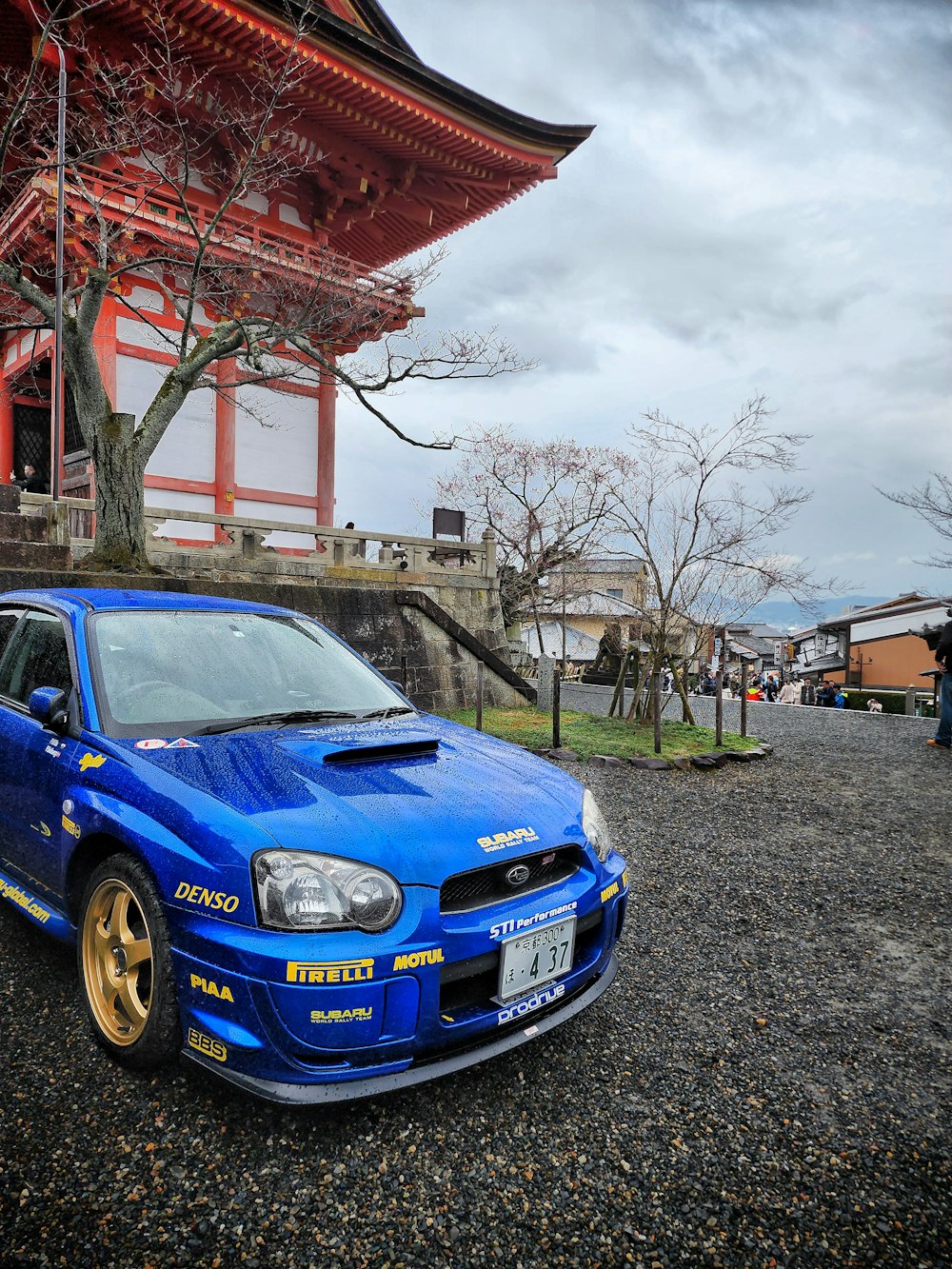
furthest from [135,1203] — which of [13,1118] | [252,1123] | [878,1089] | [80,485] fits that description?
[80,485]

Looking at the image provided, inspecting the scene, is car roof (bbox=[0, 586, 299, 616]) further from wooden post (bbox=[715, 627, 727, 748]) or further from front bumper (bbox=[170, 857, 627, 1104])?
wooden post (bbox=[715, 627, 727, 748])

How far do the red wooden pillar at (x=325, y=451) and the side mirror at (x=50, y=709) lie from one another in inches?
447

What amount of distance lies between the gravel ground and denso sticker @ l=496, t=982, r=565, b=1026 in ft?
1.03

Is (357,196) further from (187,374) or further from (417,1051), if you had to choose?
(417,1051)

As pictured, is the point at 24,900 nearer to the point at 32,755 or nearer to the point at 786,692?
the point at 32,755

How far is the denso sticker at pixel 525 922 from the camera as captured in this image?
2.06m

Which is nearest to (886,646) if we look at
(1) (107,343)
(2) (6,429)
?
(1) (107,343)

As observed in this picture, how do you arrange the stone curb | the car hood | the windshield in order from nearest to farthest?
the car hood
the windshield
the stone curb

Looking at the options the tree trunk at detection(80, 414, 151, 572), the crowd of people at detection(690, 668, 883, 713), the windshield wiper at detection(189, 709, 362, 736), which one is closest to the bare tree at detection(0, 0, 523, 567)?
the tree trunk at detection(80, 414, 151, 572)

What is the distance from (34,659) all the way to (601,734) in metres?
7.24

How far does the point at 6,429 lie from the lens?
13141 millimetres

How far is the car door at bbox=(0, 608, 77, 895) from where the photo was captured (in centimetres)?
260

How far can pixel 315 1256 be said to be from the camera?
5.54 feet

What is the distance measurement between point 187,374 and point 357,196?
746 centimetres
